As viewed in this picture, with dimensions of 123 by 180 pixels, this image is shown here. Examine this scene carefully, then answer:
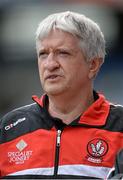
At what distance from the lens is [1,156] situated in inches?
156

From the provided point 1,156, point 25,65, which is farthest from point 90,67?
point 25,65

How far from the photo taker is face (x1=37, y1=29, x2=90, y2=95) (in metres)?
3.95

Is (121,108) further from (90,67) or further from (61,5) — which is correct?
(61,5)

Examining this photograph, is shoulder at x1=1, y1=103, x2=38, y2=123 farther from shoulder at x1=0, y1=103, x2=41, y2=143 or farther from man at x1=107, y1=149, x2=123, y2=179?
man at x1=107, y1=149, x2=123, y2=179

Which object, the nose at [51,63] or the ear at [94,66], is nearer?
the nose at [51,63]

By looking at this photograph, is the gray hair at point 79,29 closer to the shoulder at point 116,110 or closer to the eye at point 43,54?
the eye at point 43,54

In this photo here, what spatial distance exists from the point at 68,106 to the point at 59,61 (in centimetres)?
27

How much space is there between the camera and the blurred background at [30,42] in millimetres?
10305

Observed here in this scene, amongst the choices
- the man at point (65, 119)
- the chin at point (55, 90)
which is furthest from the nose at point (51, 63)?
the chin at point (55, 90)

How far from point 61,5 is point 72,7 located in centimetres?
18

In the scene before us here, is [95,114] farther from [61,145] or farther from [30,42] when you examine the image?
[30,42]

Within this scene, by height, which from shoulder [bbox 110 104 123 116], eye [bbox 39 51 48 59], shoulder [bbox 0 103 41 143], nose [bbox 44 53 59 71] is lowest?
shoulder [bbox 0 103 41 143]

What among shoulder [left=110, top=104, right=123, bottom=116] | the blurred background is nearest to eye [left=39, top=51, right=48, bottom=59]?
shoulder [left=110, top=104, right=123, bottom=116]

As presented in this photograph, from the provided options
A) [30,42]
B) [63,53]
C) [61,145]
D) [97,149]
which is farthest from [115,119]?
[30,42]
